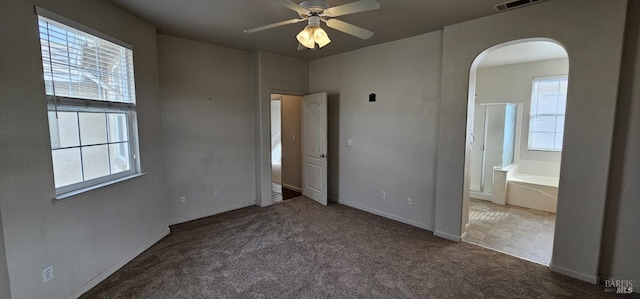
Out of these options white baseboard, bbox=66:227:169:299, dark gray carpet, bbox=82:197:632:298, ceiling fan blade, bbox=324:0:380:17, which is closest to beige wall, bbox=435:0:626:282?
dark gray carpet, bbox=82:197:632:298

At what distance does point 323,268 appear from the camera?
2732mm

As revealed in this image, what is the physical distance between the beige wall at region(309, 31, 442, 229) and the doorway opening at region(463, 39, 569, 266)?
1.28m

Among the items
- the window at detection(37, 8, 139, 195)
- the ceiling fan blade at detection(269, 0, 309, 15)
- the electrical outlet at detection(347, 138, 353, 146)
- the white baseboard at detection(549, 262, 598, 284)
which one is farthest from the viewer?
the electrical outlet at detection(347, 138, 353, 146)

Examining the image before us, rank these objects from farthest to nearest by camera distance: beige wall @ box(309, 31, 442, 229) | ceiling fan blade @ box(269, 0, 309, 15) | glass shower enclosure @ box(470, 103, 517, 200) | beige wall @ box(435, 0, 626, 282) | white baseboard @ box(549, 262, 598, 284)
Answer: glass shower enclosure @ box(470, 103, 517, 200) → beige wall @ box(309, 31, 442, 229) → white baseboard @ box(549, 262, 598, 284) → beige wall @ box(435, 0, 626, 282) → ceiling fan blade @ box(269, 0, 309, 15)

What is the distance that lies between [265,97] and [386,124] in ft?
6.70

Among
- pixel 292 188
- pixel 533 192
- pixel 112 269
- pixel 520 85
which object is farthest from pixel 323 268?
pixel 520 85

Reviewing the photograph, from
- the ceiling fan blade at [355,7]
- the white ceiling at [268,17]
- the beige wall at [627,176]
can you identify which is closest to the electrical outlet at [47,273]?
the white ceiling at [268,17]

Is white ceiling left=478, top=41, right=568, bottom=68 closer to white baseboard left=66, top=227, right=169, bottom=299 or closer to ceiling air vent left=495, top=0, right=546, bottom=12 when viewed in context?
ceiling air vent left=495, top=0, right=546, bottom=12

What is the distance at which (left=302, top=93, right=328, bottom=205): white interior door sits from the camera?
4.69 m

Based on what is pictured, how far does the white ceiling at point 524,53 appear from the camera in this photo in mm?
4029

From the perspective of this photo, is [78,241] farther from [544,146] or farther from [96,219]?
[544,146]

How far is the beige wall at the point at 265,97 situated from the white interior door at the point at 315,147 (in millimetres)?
541

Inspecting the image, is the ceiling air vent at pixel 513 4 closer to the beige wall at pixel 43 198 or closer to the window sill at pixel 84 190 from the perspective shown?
the beige wall at pixel 43 198

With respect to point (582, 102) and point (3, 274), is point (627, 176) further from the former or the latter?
point (3, 274)
